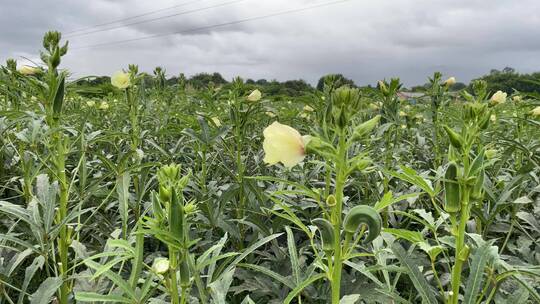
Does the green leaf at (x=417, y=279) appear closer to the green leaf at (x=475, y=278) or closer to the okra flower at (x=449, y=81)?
the green leaf at (x=475, y=278)

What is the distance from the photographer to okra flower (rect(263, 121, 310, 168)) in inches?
37.7

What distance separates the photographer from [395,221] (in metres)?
1.97

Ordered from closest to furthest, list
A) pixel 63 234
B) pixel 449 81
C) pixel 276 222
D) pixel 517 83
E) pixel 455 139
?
1. pixel 455 139
2. pixel 63 234
3. pixel 276 222
4. pixel 449 81
5. pixel 517 83

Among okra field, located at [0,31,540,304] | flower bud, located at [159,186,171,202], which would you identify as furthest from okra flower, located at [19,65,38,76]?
flower bud, located at [159,186,171,202]

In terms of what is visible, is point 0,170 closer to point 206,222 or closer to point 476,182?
point 206,222

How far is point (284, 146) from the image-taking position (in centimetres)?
97

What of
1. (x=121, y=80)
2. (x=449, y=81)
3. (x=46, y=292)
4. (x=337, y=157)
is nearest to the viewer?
(x=337, y=157)

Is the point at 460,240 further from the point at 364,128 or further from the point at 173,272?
the point at 173,272

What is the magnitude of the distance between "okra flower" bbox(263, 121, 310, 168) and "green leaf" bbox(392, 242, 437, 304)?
0.37m

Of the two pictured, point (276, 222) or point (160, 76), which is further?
point (160, 76)

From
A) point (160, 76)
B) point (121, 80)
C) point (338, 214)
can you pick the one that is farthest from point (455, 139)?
point (160, 76)

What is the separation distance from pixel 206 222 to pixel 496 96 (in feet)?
6.13

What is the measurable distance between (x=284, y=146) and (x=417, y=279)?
464 mm

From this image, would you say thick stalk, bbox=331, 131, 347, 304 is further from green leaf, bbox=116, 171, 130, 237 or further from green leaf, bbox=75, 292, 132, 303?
green leaf, bbox=116, 171, 130, 237
